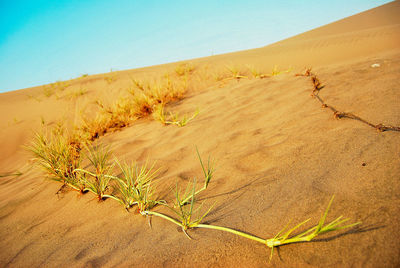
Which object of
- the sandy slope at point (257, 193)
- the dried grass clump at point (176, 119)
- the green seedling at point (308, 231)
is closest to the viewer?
the green seedling at point (308, 231)

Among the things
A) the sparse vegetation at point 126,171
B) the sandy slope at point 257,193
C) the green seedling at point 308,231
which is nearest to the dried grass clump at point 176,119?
the sparse vegetation at point 126,171

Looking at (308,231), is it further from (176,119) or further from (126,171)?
(176,119)

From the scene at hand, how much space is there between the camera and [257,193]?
3.59 ft

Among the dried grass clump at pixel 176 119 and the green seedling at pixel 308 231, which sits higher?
the dried grass clump at pixel 176 119

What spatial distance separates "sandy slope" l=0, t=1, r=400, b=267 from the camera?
767 millimetres

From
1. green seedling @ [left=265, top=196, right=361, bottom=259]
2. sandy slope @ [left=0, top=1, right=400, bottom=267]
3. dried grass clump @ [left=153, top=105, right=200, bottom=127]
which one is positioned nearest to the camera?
green seedling @ [left=265, top=196, right=361, bottom=259]

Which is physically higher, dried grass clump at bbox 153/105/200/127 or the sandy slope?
dried grass clump at bbox 153/105/200/127

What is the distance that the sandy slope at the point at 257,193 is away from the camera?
77 centimetres

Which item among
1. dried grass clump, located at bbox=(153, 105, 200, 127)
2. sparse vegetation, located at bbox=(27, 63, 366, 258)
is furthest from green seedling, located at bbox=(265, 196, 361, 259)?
dried grass clump, located at bbox=(153, 105, 200, 127)

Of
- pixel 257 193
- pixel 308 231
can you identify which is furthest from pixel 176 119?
pixel 308 231

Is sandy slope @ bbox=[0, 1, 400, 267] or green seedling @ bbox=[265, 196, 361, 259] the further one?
sandy slope @ bbox=[0, 1, 400, 267]

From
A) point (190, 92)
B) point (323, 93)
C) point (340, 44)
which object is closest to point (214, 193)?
point (323, 93)

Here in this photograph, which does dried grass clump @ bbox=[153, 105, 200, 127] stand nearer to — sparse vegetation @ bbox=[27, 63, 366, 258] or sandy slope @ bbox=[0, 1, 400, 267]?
sparse vegetation @ bbox=[27, 63, 366, 258]

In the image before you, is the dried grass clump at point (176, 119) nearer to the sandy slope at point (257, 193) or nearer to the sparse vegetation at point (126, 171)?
the sparse vegetation at point (126, 171)
